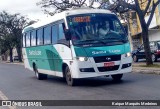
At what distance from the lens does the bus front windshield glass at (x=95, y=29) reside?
13531 millimetres

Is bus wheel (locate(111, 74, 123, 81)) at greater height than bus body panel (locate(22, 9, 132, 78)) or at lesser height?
lesser

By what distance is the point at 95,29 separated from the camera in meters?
13.8

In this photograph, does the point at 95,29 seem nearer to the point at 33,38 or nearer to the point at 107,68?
the point at 107,68

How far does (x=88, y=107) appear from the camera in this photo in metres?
8.99

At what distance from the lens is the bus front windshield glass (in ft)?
44.4

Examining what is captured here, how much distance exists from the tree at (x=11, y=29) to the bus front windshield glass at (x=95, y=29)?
6563 cm

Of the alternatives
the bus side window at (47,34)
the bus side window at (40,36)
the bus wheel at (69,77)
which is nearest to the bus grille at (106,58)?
the bus wheel at (69,77)

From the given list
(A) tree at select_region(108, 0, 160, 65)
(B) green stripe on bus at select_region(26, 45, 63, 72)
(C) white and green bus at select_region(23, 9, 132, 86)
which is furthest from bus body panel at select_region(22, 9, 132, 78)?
(A) tree at select_region(108, 0, 160, 65)

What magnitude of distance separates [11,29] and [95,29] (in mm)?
68819

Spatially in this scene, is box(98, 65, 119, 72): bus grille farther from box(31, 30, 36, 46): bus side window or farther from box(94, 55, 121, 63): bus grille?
box(31, 30, 36, 46): bus side window

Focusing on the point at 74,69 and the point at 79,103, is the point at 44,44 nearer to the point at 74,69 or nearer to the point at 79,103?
the point at 74,69

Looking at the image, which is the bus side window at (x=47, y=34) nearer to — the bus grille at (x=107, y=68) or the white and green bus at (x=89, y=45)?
the white and green bus at (x=89, y=45)

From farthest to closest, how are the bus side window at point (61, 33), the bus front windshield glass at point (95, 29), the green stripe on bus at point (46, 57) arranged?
the green stripe on bus at point (46, 57), the bus side window at point (61, 33), the bus front windshield glass at point (95, 29)

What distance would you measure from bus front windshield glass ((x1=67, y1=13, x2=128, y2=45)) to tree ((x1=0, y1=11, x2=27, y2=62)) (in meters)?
65.6
